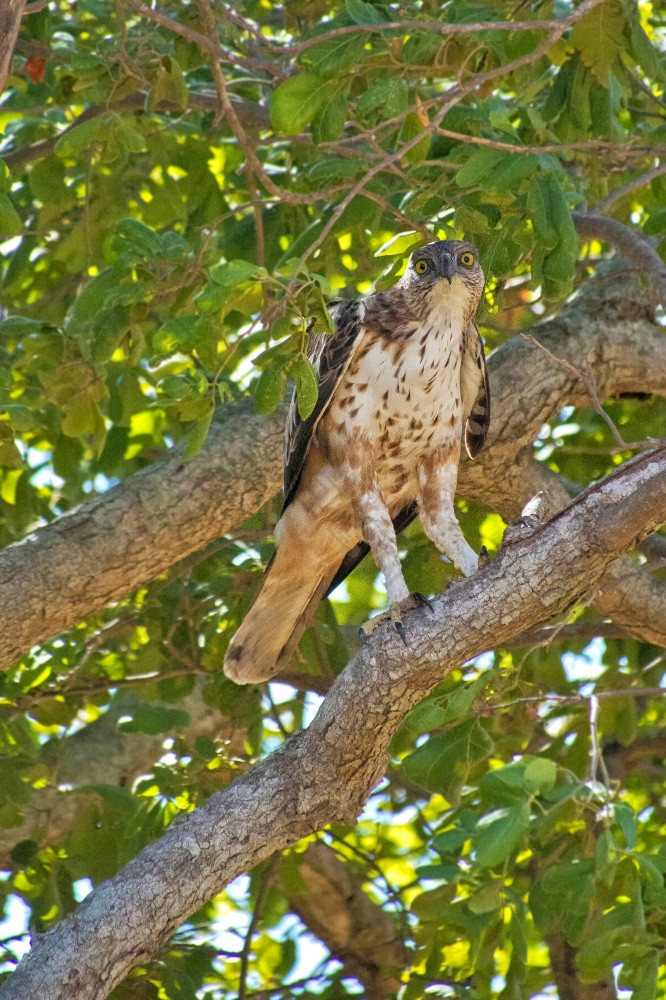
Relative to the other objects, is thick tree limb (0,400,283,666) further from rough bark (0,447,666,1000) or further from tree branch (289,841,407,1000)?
tree branch (289,841,407,1000)

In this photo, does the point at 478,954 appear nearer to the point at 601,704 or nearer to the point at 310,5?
the point at 601,704

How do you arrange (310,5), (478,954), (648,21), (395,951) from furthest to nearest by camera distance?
(648,21) → (395,951) → (310,5) → (478,954)

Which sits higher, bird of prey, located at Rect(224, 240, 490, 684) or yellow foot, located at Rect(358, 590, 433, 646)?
bird of prey, located at Rect(224, 240, 490, 684)

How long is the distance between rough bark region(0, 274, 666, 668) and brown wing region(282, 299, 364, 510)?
23cm

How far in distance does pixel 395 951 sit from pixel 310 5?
12.8 ft

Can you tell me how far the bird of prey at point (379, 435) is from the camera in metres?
4.66

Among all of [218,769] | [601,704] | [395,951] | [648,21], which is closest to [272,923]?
[395,951]

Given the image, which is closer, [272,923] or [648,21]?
[272,923]

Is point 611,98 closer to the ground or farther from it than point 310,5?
closer to the ground

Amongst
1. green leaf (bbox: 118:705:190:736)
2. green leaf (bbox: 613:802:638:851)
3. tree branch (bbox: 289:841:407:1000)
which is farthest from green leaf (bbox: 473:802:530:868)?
tree branch (bbox: 289:841:407:1000)

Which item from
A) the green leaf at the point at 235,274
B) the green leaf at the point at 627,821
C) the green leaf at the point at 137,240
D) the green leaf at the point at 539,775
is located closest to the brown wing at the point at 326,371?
the green leaf at the point at 137,240

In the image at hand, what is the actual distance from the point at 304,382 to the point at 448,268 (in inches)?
57.0

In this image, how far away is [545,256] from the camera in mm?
4137

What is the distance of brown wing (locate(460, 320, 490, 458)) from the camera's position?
485cm
